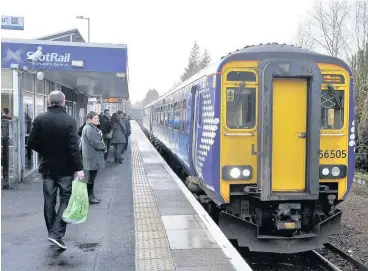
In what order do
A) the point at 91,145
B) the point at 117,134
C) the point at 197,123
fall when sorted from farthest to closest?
the point at 117,134, the point at 197,123, the point at 91,145

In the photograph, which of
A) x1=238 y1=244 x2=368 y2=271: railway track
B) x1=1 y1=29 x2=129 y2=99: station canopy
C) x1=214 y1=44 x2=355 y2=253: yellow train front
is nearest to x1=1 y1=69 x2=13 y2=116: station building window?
x1=1 y1=29 x2=129 y2=99: station canopy

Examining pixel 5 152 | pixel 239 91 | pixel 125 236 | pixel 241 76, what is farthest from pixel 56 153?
pixel 5 152

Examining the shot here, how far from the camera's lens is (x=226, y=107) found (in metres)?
6.41

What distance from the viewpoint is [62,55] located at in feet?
32.3

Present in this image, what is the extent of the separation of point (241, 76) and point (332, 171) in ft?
6.43

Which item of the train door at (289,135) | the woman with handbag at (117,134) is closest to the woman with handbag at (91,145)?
the train door at (289,135)

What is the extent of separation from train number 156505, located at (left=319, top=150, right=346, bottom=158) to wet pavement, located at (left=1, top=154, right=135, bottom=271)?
3.01m

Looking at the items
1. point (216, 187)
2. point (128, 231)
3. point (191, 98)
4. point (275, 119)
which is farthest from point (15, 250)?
point (191, 98)

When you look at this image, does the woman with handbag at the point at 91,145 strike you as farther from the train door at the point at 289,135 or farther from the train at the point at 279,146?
the train door at the point at 289,135

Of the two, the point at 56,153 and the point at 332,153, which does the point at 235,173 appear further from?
the point at 56,153

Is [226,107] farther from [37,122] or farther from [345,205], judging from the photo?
[345,205]

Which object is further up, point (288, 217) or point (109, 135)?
point (109, 135)

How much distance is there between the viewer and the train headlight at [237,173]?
20.7ft

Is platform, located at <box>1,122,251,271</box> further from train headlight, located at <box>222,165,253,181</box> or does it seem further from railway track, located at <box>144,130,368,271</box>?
railway track, located at <box>144,130,368,271</box>
